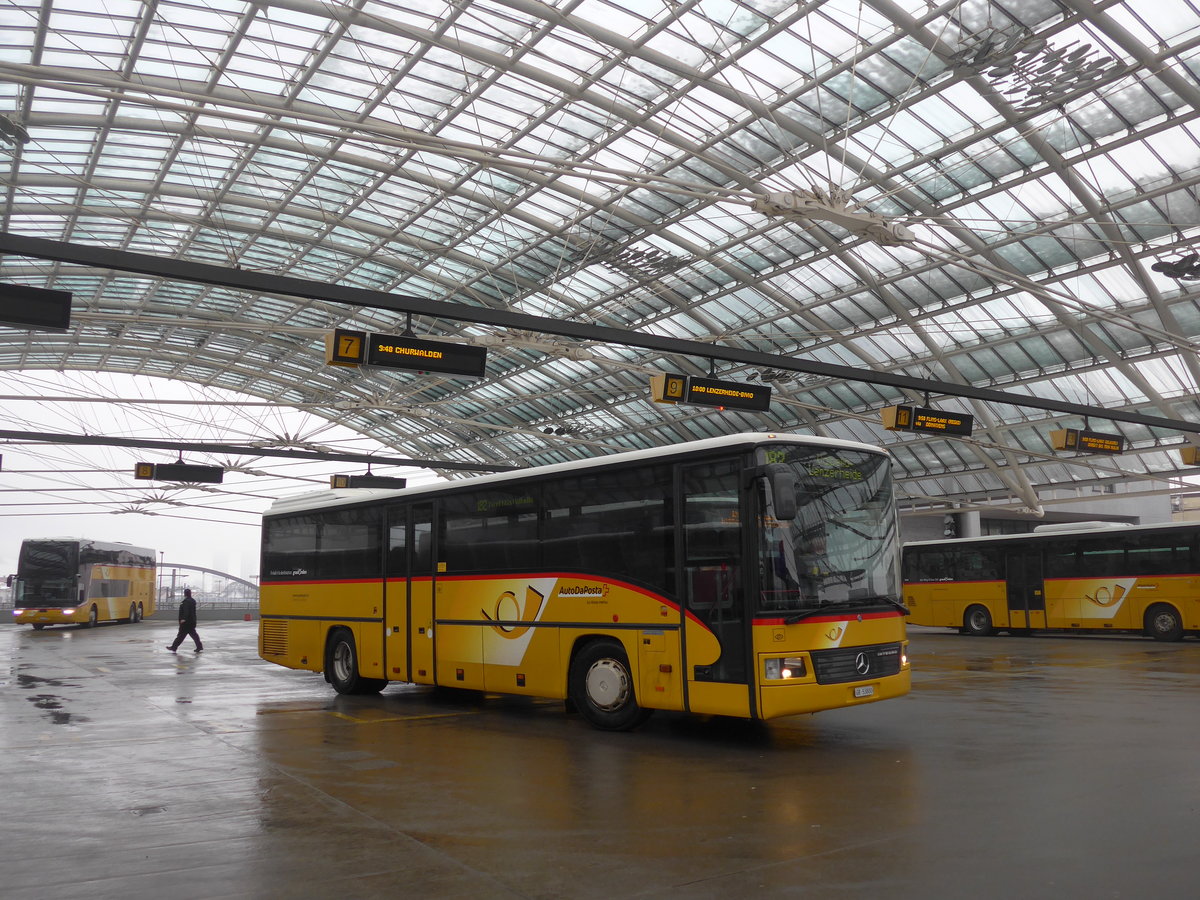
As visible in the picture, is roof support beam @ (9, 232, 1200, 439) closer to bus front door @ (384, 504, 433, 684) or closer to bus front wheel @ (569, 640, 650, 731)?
bus front door @ (384, 504, 433, 684)

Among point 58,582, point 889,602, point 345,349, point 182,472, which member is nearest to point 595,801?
point 889,602

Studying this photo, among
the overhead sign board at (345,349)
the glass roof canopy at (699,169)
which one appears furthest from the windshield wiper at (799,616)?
the overhead sign board at (345,349)

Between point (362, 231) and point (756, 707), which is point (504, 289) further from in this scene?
point (756, 707)

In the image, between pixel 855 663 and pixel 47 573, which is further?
pixel 47 573

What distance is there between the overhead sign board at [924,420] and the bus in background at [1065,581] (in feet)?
19.7

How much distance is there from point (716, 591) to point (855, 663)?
5.12 feet

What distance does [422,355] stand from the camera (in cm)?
1720

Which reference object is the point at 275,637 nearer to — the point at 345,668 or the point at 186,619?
the point at 345,668

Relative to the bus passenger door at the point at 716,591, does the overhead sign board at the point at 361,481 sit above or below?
above

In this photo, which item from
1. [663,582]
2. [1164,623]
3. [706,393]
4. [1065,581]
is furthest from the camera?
[1065,581]

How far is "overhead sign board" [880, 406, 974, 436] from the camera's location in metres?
24.1

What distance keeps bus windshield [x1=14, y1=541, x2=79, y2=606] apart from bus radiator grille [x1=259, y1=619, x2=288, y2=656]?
981 inches

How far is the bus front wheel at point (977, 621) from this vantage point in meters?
31.3

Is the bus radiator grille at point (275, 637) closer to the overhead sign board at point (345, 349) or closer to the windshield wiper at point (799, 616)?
the overhead sign board at point (345, 349)
